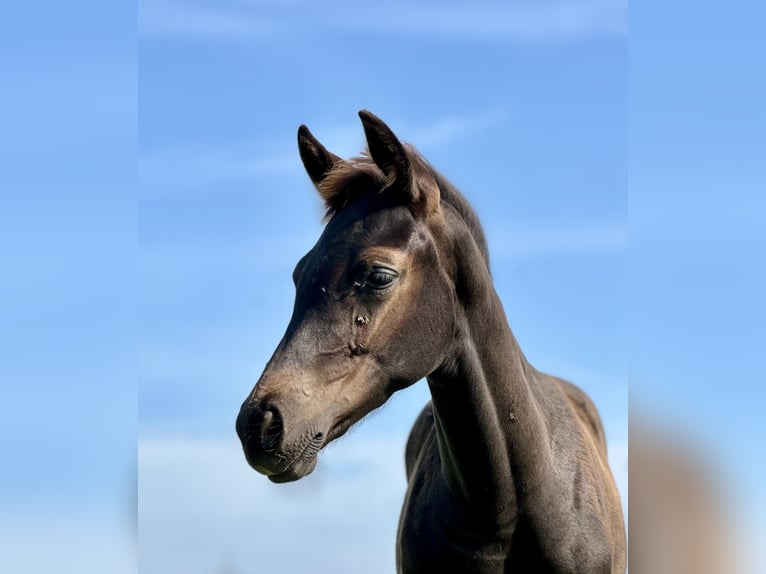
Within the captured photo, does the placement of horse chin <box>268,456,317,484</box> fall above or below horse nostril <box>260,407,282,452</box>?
below

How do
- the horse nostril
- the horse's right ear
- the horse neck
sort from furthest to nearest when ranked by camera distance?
the horse's right ear, the horse neck, the horse nostril

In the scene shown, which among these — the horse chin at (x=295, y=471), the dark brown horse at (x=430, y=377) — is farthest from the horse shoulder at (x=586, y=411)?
the horse chin at (x=295, y=471)

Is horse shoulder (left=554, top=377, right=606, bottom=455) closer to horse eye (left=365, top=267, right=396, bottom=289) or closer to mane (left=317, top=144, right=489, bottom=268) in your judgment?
mane (left=317, top=144, right=489, bottom=268)

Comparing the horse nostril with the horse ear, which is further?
the horse ear

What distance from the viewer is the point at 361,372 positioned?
4129 mm

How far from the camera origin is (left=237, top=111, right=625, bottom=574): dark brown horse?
13.1ft

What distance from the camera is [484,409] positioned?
4.55 m

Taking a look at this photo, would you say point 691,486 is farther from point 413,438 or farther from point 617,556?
point 413,438

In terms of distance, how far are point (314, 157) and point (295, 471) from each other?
1.66m

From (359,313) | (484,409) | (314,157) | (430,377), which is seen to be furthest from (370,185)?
(484,409)

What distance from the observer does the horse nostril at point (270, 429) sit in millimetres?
3775

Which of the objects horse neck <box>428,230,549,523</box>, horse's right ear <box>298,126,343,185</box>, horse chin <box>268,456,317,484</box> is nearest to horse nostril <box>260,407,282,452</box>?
horse chin <box>268,456,317,484</box>

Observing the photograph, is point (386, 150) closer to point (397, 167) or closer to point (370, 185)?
point (397, 167)

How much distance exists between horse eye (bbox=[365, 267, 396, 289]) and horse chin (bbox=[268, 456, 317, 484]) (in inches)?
30.3
